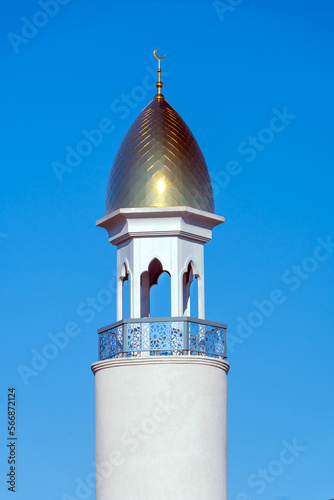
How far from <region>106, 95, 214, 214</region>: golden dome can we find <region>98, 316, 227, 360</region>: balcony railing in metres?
2.70

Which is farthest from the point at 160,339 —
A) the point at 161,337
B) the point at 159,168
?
the point at 159,168

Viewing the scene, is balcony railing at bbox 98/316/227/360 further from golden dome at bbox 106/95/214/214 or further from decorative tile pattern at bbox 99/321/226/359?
golden dome at bbox 106/95/214/214

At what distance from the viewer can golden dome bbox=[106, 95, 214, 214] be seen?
85.9 ft

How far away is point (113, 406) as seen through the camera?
977 inches

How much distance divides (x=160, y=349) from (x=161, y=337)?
29 cm

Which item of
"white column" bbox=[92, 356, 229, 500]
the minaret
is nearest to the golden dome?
the minaret

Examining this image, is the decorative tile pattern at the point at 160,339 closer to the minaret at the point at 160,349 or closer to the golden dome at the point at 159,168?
the minaret at the point at 160,349

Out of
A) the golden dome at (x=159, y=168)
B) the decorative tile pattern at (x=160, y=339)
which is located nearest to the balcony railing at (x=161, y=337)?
the decorative tile pattern at (x=160, y=339)

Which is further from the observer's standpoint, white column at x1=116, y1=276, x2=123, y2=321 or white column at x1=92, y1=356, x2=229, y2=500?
white column at x1=116, y1=276, x2=123, y2=321

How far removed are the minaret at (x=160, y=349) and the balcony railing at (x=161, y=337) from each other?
0.02m

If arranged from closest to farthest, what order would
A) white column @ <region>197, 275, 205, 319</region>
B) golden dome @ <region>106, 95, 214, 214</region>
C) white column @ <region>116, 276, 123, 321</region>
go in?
white column @ <region>197, 275, 205, 319</region>
golden dome @ <region>106, 95, 214, 214</region>
white column @ <region>116, 276, 123, 321</region>

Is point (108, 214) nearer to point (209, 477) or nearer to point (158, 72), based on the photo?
point (158, 72)

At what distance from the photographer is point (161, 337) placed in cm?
2495

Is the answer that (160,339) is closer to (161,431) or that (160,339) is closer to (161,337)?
(161,337)
